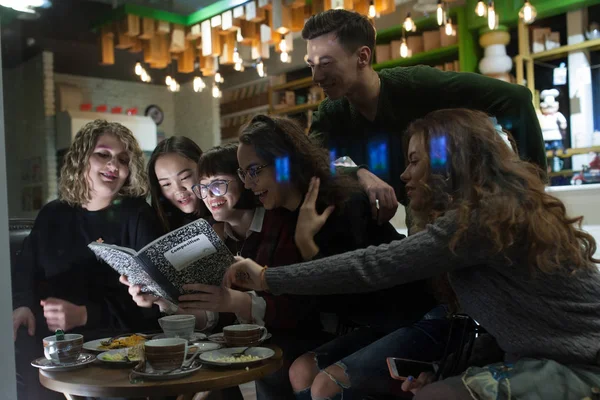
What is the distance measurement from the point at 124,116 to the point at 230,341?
63cm

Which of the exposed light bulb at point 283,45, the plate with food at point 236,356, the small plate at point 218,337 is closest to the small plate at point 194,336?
the small plate at point 218,337

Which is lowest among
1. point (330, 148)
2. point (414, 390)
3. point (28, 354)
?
point (414, 390)

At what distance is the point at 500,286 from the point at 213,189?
736 mm

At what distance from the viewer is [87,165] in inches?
52.7

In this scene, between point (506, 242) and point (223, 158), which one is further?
point (223, 158)

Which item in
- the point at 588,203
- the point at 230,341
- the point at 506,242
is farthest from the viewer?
the point at 230,341

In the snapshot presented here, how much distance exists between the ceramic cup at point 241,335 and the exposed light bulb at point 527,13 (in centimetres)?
100

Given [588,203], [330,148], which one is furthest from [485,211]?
[330,148]

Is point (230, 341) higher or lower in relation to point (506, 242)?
lower

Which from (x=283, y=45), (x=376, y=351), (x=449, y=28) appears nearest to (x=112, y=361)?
(x=376, y=351)

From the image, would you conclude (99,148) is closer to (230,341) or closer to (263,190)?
(263,190)

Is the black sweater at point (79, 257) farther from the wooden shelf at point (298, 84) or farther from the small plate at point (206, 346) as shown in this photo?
the wooden shelf at point (298, 84)

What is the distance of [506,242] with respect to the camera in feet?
3.64

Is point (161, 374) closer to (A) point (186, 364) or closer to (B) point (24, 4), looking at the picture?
(A) point (186, 364)
